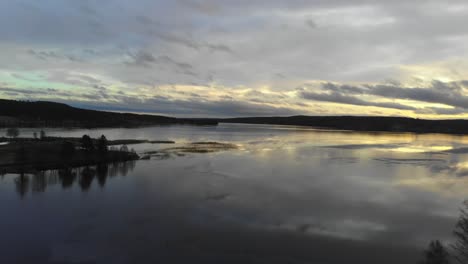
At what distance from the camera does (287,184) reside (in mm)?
20953

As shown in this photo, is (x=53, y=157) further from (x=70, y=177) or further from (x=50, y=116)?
A: (x=50, y=116)

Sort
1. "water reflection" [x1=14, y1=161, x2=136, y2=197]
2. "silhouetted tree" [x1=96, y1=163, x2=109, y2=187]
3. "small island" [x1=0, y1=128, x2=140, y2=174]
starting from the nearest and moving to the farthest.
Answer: "water reflection" [x1=14, y1=161, x2=136, y2=197], "silhouetted tree" [x1=96, y1=163, x2=109, y2=187], "small island" [x1=0, y1=128, x2=140, y2=174]

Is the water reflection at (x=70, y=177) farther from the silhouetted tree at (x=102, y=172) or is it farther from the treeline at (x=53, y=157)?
the treeline at (x=53, y=157)

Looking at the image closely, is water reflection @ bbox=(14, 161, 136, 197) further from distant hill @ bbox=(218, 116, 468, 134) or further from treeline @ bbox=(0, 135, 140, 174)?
distant hill @ bbox=(218, 116, 468, 134)

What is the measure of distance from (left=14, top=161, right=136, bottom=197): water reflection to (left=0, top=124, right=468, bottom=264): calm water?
2.5 inches

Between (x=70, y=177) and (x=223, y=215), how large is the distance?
42.4 feet

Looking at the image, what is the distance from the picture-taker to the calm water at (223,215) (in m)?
10.8

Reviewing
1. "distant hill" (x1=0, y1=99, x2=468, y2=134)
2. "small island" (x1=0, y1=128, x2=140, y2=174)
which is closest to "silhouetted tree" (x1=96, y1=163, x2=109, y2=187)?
"small island" (x1=0, y1=128, x2=140, y2=174)

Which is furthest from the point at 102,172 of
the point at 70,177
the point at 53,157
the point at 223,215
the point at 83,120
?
the point at 83,120

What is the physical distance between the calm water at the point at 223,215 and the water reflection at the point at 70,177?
0.06 meters

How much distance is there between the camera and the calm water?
10.8 m

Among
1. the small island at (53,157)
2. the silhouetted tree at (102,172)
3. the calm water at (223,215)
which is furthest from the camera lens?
the small island at (53,157)

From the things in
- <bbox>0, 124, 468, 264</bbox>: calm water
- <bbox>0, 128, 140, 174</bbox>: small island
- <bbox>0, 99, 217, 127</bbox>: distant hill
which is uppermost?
<bbox>0, 99, 217, 127</bbox>: distant hill

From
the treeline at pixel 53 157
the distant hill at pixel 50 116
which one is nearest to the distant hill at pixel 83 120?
the distant hill at pixel 50 116
